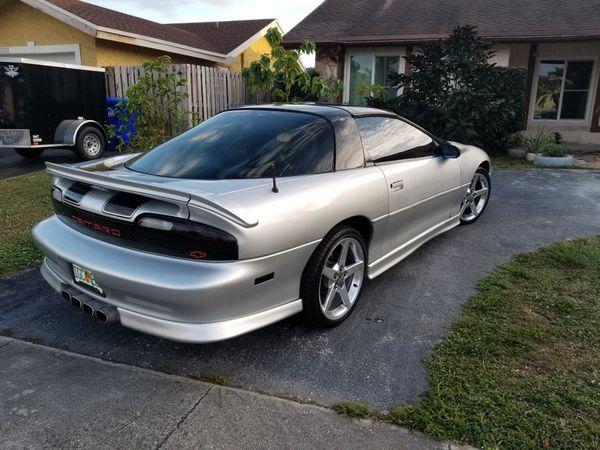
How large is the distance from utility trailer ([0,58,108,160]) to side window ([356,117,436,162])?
7512 mm

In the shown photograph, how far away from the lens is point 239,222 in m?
2.35

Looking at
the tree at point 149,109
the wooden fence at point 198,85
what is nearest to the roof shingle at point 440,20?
the wooden fence at point 198,85

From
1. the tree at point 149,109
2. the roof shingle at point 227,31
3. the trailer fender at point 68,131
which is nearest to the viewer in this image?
the tree at point 149,109

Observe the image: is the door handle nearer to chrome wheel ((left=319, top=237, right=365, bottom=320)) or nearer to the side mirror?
chrome wheel ((left=319, top=237, right=365, bottom=320))

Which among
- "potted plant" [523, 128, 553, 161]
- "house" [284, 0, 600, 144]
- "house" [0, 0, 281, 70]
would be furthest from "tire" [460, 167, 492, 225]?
"house" [0, 0, 281, 70]

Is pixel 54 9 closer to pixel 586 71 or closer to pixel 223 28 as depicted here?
pixel 223 28

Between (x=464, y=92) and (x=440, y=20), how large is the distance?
4.00 metres

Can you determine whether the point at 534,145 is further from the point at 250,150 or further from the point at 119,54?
the point at 119,54

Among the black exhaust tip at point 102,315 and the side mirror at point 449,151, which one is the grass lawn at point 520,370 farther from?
the black exhaust tip at point 102,315

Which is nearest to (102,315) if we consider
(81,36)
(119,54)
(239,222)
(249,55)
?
(239,222)

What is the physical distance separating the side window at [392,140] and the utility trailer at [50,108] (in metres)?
7.51

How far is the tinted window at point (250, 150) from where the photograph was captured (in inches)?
118

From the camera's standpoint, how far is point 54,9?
42.1 feet

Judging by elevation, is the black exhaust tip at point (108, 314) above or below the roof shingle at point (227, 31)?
below
